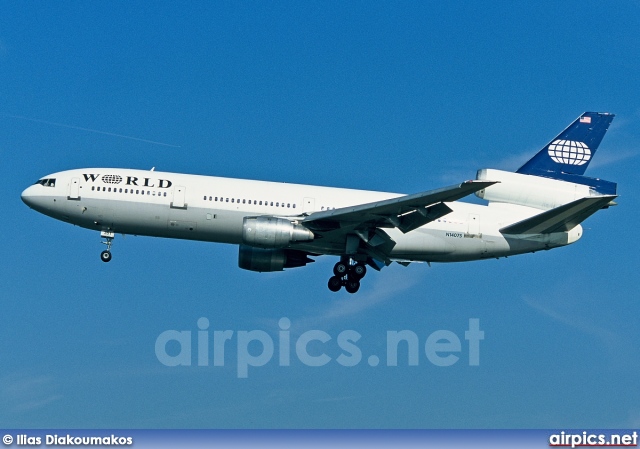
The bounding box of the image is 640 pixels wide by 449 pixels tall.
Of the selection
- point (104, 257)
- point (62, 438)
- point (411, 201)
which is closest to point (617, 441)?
point (411, 201)

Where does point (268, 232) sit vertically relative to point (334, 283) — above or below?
above

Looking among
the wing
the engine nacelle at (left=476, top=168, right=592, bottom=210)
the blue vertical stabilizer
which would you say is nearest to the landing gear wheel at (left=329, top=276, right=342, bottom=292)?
the wing

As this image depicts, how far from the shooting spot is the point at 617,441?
40344mm

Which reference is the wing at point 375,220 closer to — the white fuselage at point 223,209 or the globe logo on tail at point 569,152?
the white fuselage at point 223,209

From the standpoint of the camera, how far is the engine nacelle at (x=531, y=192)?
2014 inches

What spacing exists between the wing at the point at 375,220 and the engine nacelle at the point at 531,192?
15.8 ft

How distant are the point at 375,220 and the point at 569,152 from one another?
11.6 metres

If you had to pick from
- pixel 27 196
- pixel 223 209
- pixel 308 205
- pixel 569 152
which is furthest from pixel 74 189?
pixel 569 152

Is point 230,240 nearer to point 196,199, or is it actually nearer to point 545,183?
point 196,199

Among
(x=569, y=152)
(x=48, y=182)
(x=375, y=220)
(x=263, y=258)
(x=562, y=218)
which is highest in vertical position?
(x=569, y=152)

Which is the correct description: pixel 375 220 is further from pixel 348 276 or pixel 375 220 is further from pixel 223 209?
pixel 223 209

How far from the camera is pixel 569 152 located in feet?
175

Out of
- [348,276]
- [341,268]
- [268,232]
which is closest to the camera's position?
[268,232]

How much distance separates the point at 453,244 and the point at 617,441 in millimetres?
13518
